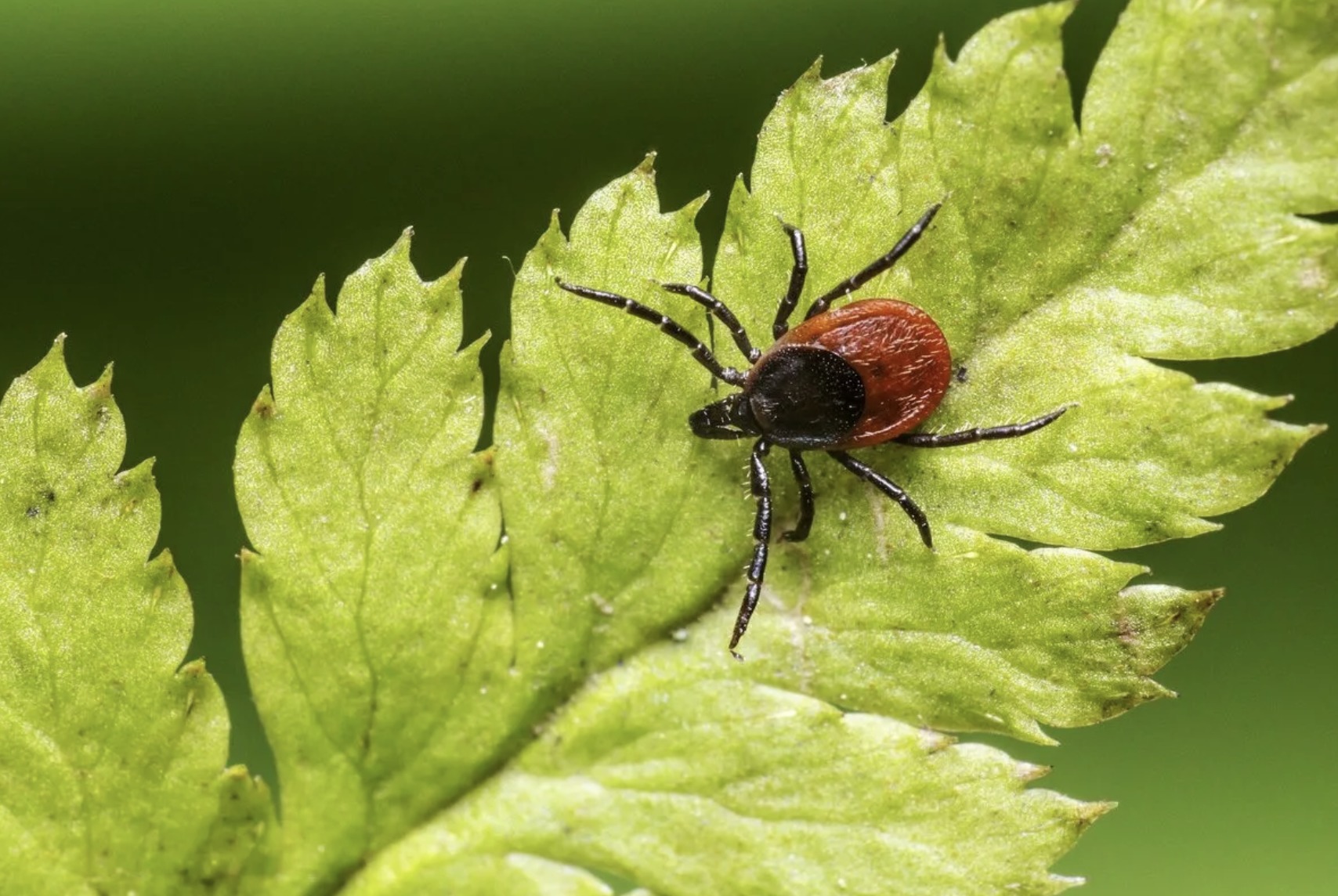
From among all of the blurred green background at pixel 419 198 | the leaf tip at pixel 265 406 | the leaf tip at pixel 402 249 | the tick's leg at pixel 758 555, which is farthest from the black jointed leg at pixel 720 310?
the blurred green background at pixel 419 198

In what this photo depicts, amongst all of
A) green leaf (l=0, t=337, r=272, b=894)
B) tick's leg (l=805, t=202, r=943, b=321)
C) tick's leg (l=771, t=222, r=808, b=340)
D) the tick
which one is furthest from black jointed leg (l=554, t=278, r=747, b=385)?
green leaf (l=0, t=337, r=272, b=894)

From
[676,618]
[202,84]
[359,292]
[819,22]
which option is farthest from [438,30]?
[676,618]

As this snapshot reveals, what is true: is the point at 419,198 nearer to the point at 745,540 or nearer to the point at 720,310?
the point at 720,310

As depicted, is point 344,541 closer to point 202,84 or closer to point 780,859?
point 780,859

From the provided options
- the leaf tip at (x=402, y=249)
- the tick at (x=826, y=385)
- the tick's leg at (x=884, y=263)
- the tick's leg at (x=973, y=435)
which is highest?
the leaf tip at (x=402, y=249)

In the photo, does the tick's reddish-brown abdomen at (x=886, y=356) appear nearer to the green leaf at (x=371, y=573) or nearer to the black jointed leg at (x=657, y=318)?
the black jointed leg at (x=657, y=318)

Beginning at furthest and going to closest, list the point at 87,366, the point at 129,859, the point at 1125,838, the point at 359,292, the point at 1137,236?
1. the point at 87,366
2. the point at 1125,838
3. the point at 129,859
4. the point at 359,292
5. the point at 1137,236

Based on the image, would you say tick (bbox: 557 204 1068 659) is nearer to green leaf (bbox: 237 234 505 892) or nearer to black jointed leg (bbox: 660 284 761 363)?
black jointed leg (bbox: 660 284 761 363)
